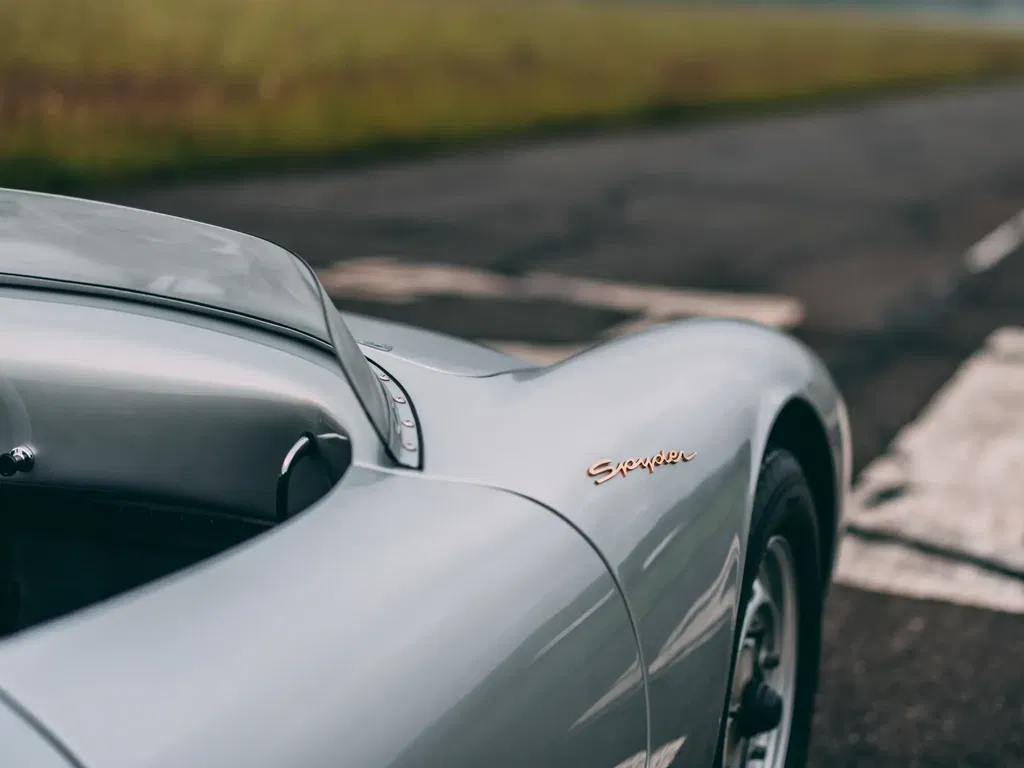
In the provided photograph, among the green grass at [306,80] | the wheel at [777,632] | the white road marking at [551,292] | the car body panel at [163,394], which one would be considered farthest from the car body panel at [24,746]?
the green grass at [306,80]

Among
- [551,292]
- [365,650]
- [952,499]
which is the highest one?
[365,650]

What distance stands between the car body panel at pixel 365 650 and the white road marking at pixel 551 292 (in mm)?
5308

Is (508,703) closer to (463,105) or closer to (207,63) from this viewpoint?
(207,63)

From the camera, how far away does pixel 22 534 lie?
6.86ft

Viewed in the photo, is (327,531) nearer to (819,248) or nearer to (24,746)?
(24,746)

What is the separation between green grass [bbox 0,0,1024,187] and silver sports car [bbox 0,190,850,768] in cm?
954

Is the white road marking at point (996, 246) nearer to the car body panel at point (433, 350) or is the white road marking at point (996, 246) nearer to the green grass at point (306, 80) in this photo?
the green grass at point (306, 80)

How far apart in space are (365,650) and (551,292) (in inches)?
254

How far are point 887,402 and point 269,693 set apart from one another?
483 centimetres

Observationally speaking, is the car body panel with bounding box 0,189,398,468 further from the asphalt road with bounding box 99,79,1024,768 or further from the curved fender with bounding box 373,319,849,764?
the asphalt road with bounding box 99,79,1024,768

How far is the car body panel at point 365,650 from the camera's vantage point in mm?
1401

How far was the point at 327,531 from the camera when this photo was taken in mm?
1746

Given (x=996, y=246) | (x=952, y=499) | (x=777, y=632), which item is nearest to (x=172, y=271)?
(x=777, y=632)

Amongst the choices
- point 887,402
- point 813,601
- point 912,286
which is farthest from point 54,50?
point 813,601
